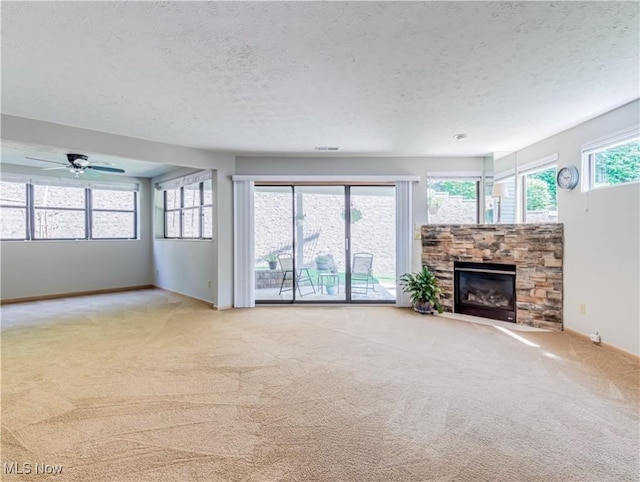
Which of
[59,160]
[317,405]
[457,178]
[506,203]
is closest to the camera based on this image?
[317,405]

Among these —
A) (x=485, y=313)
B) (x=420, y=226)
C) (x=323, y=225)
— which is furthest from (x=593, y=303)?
(x=323, y=225)

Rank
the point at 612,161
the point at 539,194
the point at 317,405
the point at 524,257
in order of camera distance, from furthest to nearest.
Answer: the point at 539,194
the point at 524,257
the point at 612,161
the point at 317,405

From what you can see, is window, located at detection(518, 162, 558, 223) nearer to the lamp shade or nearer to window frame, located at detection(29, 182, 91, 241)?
the lamp shade

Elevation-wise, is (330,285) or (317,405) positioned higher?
(330,285)

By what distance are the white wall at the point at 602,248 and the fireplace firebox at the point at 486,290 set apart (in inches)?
26.4

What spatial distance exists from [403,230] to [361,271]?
1009 mm

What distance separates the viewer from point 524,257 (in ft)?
15.2

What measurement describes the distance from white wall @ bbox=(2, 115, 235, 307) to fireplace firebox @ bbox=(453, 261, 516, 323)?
3.69 metres

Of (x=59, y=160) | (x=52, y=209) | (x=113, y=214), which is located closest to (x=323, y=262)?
(x=113, y=214)

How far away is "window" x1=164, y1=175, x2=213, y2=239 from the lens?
6.20 m

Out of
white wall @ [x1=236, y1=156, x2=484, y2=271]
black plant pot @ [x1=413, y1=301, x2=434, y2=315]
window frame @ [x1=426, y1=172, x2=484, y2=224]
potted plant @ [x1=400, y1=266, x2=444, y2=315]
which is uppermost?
white wall @ [x1=236, y1=156, x2=484, y2=271]

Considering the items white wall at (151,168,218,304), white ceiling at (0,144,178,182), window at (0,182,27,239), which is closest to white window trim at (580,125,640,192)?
white wall at (151,168,218,304)

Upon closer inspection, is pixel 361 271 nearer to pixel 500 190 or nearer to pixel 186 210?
pixel 500 190

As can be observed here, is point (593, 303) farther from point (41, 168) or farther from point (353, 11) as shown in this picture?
point (41, 168)
